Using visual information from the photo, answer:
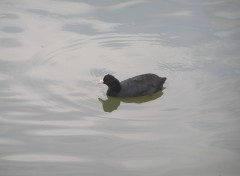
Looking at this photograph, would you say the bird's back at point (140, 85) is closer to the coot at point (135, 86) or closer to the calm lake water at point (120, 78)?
the coot at point (135, 86)

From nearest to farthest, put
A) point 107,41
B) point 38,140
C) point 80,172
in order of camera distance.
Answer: point 80,172 < point 38,140 < point 107,41

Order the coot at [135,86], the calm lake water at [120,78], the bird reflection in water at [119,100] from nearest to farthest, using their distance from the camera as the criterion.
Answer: the calm lake water at [120,78] → the bird reflection in water at [119,100] → the coot at [135,86]

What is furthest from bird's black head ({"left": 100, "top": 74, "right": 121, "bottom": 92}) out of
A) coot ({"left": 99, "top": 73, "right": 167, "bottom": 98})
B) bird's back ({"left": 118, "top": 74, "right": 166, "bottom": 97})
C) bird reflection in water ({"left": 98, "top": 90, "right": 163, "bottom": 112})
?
bird reflection in water ({"left": 98, "top": 90, "right": 163, "bottom": 112})

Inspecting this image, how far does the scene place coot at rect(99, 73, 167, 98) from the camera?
10562 mm

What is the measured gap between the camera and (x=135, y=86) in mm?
10586

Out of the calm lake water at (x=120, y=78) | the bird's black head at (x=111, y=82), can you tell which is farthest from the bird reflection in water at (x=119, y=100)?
the bird's black head at (x=111, y=82)

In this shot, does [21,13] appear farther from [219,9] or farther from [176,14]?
[219,9]

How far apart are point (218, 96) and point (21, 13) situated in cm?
700

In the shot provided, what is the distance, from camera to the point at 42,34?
43.8 feet

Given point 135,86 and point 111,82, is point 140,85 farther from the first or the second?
point 111,82

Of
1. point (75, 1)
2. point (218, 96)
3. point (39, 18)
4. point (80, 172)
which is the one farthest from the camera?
point (75, 1)

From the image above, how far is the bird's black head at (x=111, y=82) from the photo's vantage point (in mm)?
10453

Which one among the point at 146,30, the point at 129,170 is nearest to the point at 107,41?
the point at 146,30

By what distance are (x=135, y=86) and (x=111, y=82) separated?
0.54 m
